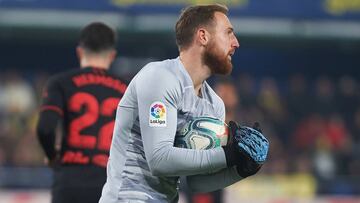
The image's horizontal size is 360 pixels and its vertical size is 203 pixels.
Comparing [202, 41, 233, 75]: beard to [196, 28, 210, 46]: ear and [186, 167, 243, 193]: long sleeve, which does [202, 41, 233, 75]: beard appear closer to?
[196, 28, 210, 46]: ear

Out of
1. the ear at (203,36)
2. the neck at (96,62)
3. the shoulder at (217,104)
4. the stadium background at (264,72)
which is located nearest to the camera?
the ear at (203,36)

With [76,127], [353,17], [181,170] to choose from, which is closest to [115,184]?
[181,170]

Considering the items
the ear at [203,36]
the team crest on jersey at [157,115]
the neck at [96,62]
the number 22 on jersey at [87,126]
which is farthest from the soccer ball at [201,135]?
the neck at [96,62]

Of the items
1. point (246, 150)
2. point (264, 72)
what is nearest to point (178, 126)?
point (246, 150)

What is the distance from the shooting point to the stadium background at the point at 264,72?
14.1 meters

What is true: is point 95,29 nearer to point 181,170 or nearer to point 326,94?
point 181,170

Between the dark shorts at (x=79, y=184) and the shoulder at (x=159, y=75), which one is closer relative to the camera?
the shoulder at (x=159, y=75)

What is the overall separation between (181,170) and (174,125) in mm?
215

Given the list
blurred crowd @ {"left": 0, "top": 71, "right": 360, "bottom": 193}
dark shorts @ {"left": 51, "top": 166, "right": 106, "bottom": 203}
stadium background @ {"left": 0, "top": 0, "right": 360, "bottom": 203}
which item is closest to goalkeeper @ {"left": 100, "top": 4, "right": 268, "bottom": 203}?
dark shorts @ {"left": 51, "top": 166, "right": 106, "bottom": 203}

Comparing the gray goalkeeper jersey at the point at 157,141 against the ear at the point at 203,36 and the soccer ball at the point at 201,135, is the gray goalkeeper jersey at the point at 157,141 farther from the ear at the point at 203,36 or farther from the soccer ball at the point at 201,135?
the ear at the point at 203,36

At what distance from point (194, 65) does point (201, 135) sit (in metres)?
0.39

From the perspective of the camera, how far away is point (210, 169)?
4734mm

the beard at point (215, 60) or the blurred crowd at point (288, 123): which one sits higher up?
the blurred crowd at point (288, 123)

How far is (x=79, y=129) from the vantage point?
6.83m
